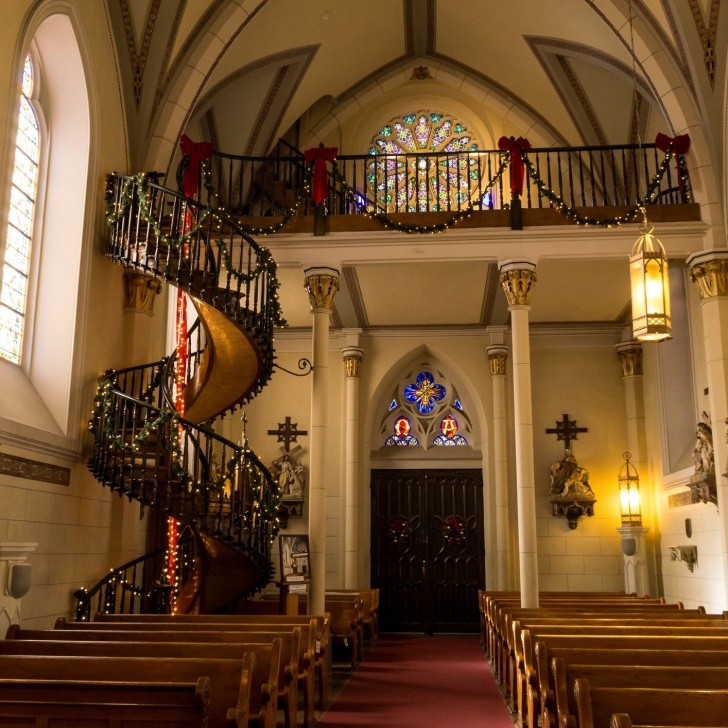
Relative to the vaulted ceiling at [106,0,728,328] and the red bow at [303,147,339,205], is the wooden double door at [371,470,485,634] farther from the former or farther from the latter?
the red bow at [303,147,339,205]

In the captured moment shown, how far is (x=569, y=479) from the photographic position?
583 inches

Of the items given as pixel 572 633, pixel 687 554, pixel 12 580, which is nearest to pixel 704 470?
pixel 687 554

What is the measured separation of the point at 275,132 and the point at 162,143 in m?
3.46

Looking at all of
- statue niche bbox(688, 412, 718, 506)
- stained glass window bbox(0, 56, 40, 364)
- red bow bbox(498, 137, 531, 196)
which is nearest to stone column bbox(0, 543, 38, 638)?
stained glass window bbox(0, 56, 40, 364)

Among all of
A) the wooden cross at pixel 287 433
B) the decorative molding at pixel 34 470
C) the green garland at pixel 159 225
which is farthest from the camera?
the wooden cross at pixel 287 433

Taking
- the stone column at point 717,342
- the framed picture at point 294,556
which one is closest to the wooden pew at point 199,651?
the framed picture at point 294,556

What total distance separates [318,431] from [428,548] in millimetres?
5707

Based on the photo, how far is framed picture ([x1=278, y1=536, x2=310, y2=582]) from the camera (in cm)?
1019

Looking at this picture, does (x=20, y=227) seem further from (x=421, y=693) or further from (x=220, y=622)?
(x=421, y=693)

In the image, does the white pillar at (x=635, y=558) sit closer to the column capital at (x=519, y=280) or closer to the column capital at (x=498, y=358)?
the column capital at (x=498, y=358)

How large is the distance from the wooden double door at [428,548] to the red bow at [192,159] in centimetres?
727

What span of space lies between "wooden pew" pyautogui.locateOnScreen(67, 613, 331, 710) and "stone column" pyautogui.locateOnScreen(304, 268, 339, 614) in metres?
2.09

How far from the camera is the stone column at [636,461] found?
13.8 m

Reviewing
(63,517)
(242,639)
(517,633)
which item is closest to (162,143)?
(63,517)
